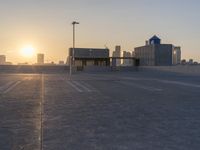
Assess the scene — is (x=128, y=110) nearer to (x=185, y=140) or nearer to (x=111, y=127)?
(x=111, y=127)

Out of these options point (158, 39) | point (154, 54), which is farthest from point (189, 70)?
point (158, 39)

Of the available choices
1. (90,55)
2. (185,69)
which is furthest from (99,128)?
A: (90,55)

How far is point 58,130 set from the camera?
33.6 feet

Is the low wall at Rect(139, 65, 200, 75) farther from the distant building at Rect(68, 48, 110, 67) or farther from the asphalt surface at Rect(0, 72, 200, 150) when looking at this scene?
the asphalt surface at Rect(0, 72, 200, 150)

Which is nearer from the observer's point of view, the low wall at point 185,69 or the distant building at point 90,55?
the low wall at point 185,69

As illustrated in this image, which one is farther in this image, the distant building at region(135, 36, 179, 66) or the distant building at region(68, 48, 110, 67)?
the distant building at region(135, 36, 179, 66)

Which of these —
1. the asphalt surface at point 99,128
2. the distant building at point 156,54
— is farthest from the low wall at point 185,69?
the asphalt surface at point 99,128

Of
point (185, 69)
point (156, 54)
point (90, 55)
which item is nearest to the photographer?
point (185, 69)

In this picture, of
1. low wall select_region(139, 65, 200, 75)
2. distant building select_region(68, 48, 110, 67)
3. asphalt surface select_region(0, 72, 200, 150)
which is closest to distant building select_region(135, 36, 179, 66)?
distant building select_region(68, 48, 110, 67)

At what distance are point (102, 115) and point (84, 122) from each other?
1598mm

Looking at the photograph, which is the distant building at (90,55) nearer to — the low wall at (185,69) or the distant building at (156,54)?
the distant building at (156,54)

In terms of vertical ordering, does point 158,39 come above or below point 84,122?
above

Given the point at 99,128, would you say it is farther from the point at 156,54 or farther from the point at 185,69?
the point at 156,54

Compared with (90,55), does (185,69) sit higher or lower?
lower
